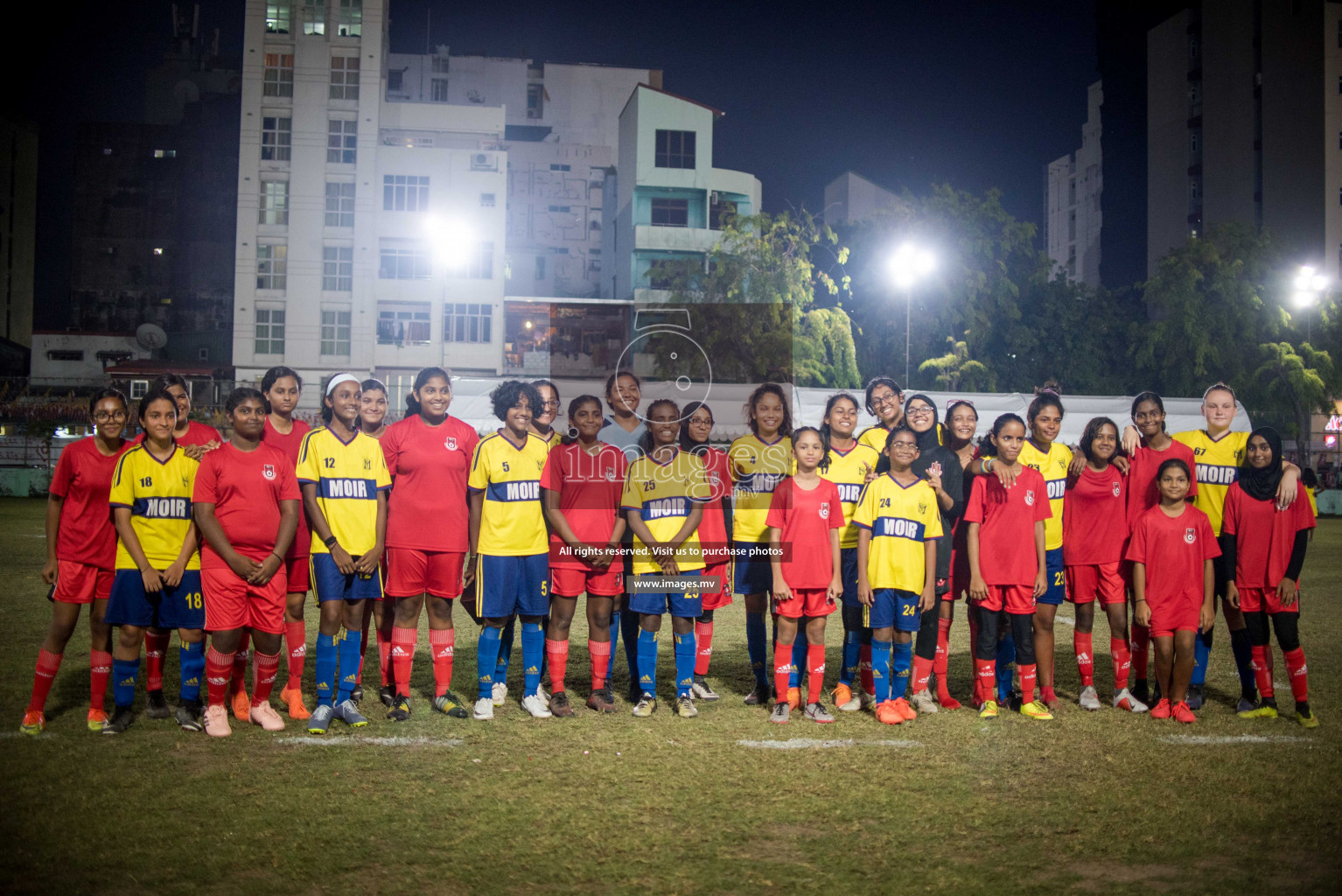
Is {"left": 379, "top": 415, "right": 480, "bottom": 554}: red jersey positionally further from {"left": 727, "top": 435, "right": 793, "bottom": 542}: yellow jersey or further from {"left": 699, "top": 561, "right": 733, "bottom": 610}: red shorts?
{"left": 727, "top": 435, "right": 793, "bottom": 542}: yellow jersey

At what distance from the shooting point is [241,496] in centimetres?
569

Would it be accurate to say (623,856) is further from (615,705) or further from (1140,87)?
(1140,87)

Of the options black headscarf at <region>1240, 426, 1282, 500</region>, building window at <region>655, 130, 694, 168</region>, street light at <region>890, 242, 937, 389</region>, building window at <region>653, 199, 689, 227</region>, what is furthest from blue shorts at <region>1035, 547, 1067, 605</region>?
building window at <region>653, 199, 689, 227</region>

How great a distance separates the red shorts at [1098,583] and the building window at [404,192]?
39265 mm

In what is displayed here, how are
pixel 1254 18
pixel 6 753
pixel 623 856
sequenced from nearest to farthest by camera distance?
pixel 623 856, pixel 6 753, pixel 1254 18

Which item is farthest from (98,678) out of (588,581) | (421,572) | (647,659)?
(647,659)

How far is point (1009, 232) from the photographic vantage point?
116ft

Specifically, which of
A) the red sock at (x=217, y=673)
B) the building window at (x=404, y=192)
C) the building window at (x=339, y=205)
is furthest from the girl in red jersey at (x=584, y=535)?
the building window at (x=339, y=205)

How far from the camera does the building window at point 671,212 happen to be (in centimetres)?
4572

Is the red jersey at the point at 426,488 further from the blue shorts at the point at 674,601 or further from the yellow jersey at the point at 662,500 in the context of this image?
the blue shorts at the point at 674,601

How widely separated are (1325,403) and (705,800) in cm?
3252

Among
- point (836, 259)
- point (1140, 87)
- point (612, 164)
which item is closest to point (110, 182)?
point (612, 164)

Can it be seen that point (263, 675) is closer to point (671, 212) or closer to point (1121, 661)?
point (1121, 661)

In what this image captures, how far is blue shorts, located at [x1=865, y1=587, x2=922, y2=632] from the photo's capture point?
6211mm
